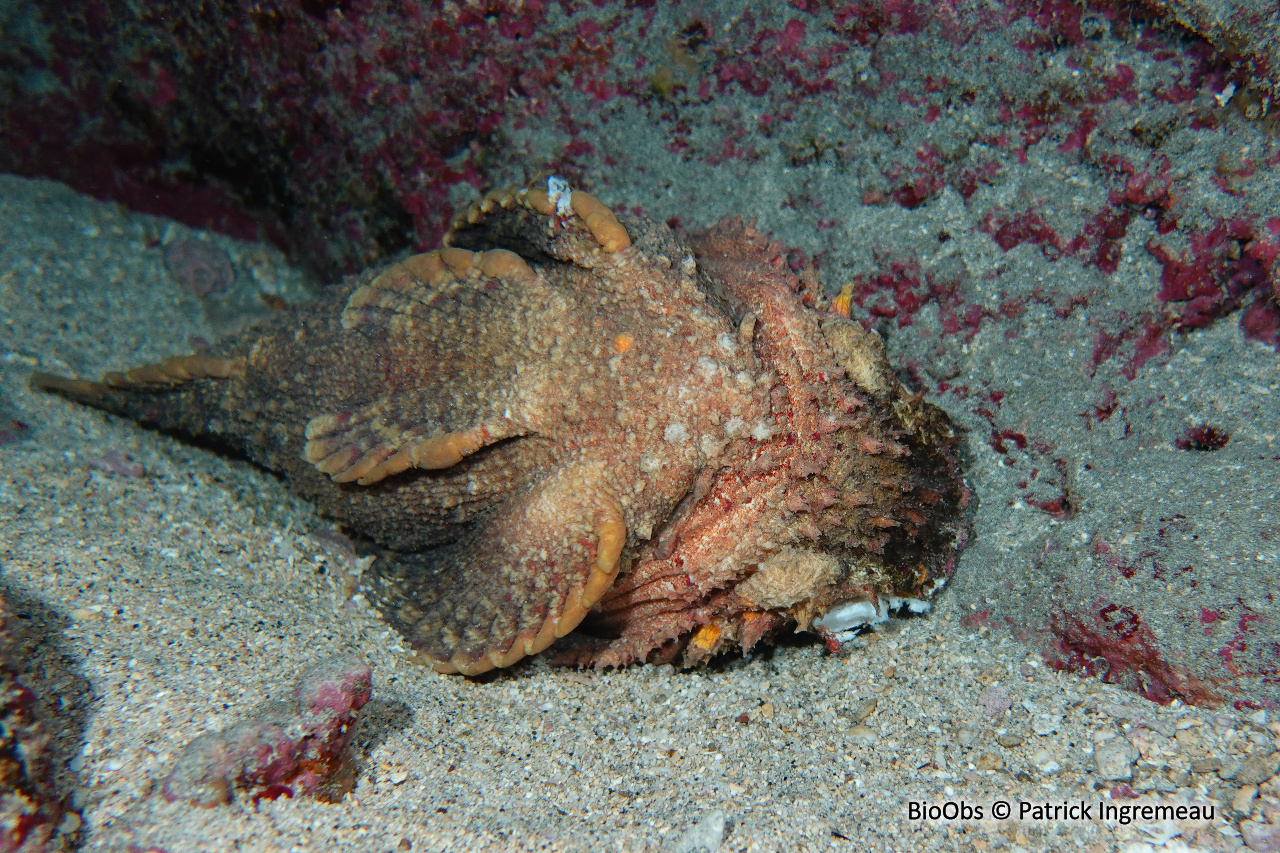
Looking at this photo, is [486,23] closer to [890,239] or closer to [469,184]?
[469,184]

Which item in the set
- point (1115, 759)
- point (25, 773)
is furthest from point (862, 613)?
point (25, 773)

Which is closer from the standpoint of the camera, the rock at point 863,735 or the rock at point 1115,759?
the rock at point 1115,759

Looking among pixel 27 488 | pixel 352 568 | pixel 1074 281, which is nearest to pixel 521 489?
pixel 352 568

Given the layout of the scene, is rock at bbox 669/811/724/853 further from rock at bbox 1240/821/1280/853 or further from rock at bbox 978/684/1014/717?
rock at bbox 1240/821/1280/853

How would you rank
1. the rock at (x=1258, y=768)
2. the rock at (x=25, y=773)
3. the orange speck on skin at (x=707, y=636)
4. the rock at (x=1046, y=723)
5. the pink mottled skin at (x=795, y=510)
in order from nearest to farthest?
1. the rock at (x=25, y=773)
2. the rock at (x=1258, y=768)
3. the rock at (x=1046, y=723)
4. the pink mottled skin at (x=795, y=510)
5. the orange speck on skin at (x=707, y=636)

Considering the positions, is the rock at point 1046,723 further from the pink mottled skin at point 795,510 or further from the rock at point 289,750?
the rock at point 289,750

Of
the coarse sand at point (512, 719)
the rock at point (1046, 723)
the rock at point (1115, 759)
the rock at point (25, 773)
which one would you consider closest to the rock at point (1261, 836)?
the coarse sand at point (512, 719)

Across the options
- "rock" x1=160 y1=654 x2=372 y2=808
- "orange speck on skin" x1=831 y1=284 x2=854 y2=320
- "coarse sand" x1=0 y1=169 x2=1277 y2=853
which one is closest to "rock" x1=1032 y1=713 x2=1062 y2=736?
"coarse sand" x1=0 y1=169 x2=1277 y2=853
